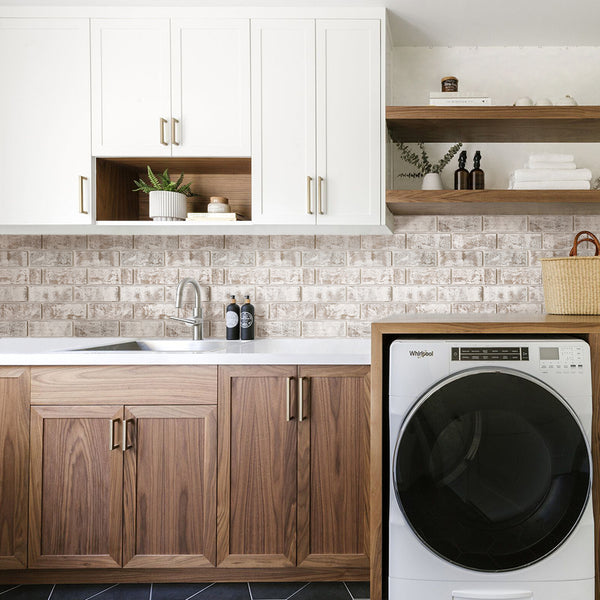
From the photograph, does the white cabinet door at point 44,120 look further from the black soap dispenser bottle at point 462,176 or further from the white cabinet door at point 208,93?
the black soap dispenser bottle at point 462,176

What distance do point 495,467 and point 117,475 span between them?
4.21 ft

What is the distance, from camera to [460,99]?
93.0 inches

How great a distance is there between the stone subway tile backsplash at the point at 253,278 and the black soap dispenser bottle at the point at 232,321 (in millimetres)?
92

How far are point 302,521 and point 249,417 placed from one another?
16.3 inches

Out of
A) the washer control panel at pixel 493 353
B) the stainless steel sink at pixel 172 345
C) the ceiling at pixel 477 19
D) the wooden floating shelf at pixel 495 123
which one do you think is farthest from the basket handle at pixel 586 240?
the stainless steel sink at pixel 172 345

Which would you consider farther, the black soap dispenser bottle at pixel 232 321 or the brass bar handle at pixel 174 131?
the black soap dispenser bottle at pixel 232 321

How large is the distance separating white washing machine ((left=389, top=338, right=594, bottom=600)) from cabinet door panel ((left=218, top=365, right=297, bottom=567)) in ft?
1.28

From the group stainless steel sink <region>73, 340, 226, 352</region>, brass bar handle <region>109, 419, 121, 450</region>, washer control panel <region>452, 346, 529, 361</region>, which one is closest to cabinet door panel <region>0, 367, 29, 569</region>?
brass bar handle <region>109, 419, 121, 450</region>

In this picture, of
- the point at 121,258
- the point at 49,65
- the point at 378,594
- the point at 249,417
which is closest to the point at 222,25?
the point at 49,65

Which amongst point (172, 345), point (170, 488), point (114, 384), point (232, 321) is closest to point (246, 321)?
point (232, 321)

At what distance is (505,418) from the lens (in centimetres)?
172

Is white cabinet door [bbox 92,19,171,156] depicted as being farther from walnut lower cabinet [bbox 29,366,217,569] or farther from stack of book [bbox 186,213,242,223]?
walnut lower cabinet [bbox 29,366,217,569]

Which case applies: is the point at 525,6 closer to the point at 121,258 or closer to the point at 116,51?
the point at 116,51

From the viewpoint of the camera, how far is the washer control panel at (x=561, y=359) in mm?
1770
